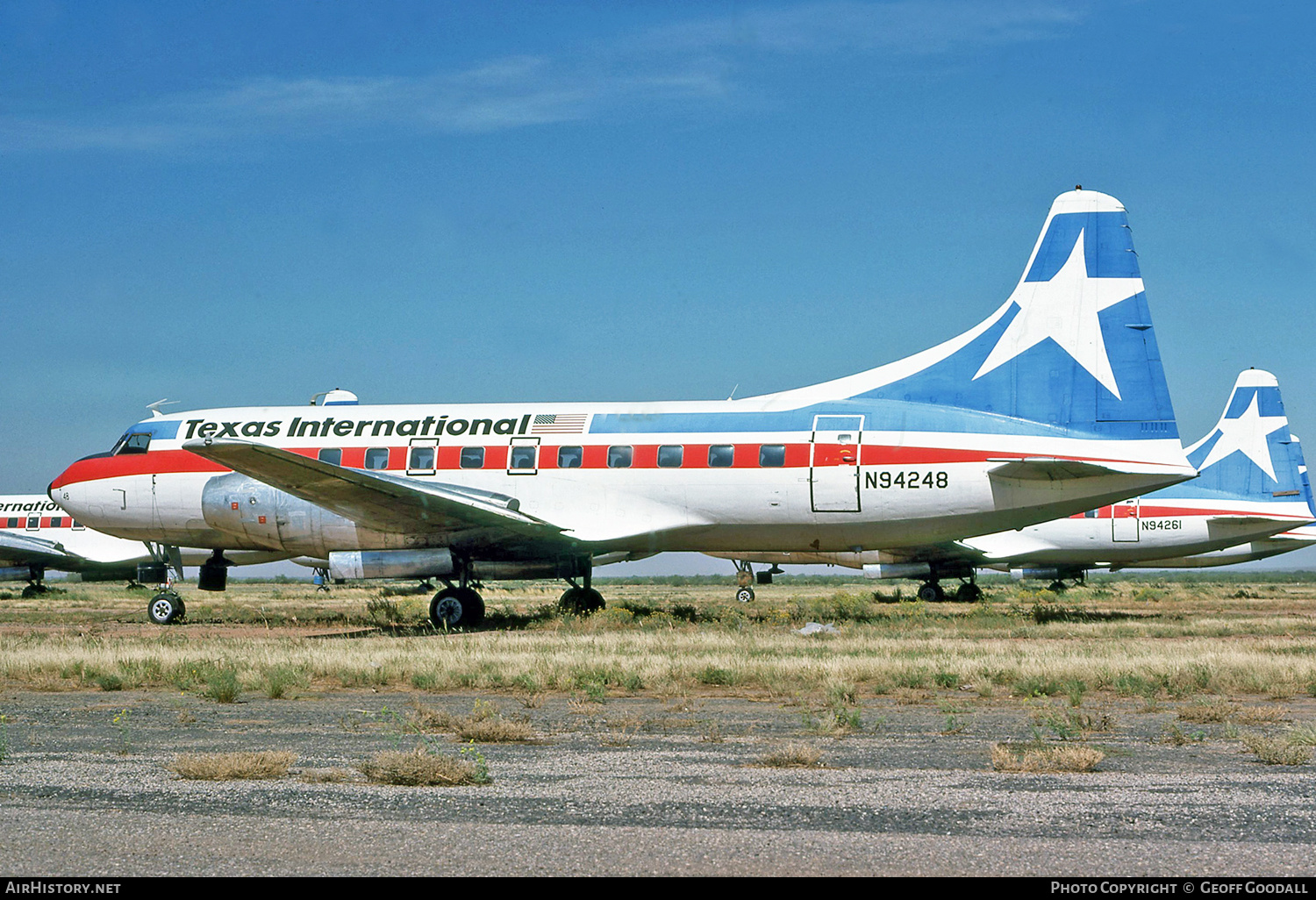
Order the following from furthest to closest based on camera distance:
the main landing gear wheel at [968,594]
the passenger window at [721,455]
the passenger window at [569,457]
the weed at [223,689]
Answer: the main landing gear wheel at [968,594]
the passenger window at [569,457]
the passenger window at [721,455]
the weed at [223,689]

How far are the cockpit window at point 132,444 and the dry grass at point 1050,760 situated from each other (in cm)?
2284

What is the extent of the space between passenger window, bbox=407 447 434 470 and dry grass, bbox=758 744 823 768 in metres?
17.0

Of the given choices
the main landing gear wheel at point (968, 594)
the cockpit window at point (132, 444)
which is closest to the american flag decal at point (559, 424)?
the cockpit window at point (132, 444)

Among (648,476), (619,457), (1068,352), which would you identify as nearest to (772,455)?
(648,476)

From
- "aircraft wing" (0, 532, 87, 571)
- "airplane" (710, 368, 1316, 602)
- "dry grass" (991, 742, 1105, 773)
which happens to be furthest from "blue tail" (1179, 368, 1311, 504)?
"aircraft wing" (0, 532, 87, 571)

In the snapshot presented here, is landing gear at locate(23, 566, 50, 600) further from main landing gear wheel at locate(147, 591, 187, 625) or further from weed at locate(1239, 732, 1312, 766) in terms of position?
weed at locate(1239, 732, 1312, 766)

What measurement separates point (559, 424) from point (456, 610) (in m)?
4.42

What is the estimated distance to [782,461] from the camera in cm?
2309

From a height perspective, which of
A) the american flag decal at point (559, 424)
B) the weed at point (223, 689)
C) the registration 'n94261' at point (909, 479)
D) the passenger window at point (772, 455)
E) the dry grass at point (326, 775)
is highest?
the american flag decal at point (559, 424)

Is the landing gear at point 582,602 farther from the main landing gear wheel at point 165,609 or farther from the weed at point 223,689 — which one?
the weed at point 223,689

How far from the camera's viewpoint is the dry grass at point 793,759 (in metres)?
9.12

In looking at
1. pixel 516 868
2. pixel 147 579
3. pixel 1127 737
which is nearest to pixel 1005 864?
pixel 516 868

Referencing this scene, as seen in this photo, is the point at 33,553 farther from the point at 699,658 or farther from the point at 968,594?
the point at 699,658
